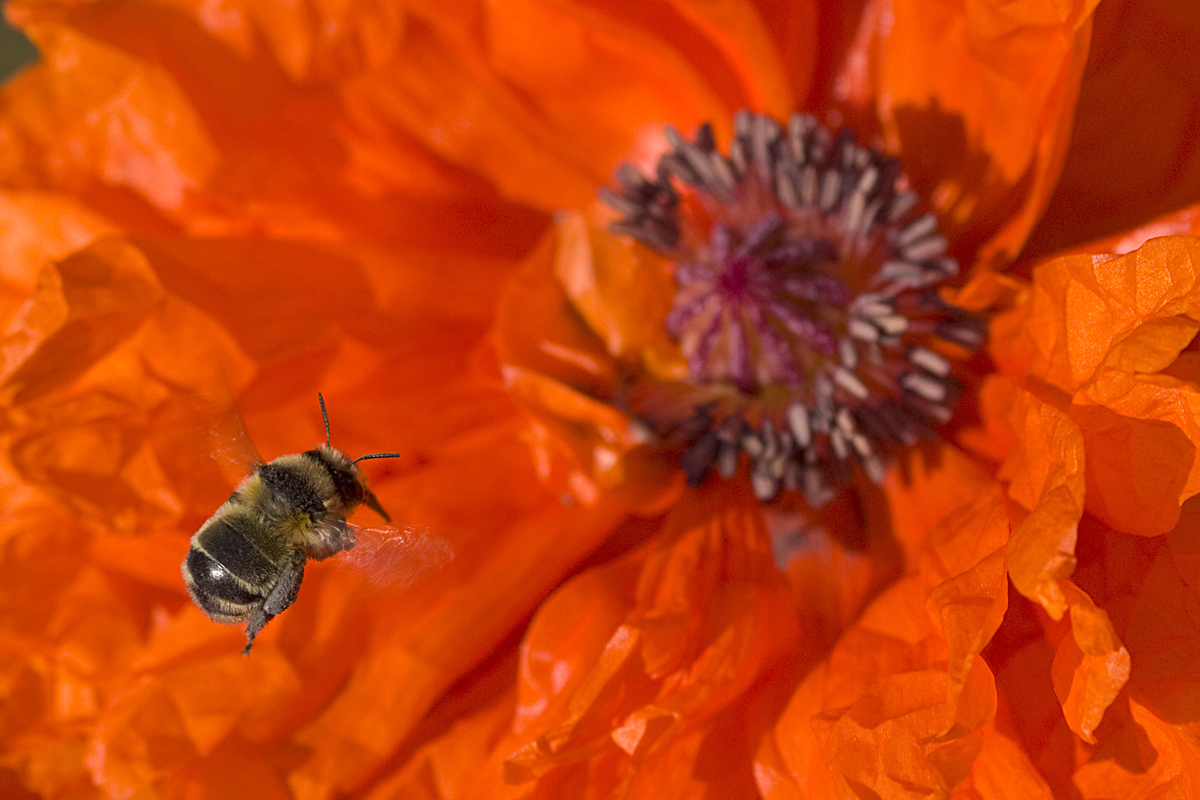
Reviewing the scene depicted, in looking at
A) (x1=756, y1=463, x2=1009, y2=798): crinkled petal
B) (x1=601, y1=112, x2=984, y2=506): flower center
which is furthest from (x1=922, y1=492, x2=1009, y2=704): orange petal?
(x1=601, y1=112, x2=984, y2=506): flower center

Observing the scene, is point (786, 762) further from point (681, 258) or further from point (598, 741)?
point (681, 258)

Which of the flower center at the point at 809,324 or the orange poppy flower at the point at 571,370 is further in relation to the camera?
the flower center at the point at 809,324

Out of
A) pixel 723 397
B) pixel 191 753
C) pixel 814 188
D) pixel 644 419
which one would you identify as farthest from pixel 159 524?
pixel 814 188

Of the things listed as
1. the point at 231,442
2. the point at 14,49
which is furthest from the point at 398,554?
the point at 14,49

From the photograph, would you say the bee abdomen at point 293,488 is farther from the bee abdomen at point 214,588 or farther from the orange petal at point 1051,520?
the orange petal at point 1051,520

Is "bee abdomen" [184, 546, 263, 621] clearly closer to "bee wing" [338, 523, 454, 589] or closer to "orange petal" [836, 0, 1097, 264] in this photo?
"bee wing" [338, 523, 454, 589]

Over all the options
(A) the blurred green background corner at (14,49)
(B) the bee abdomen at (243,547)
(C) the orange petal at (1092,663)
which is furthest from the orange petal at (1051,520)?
(A) the blurred green background corner at (14,49)

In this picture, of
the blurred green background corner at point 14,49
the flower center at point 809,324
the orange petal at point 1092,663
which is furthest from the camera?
the blurred green background corner at point 14,49

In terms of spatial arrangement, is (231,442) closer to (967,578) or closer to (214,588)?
(214,588)
